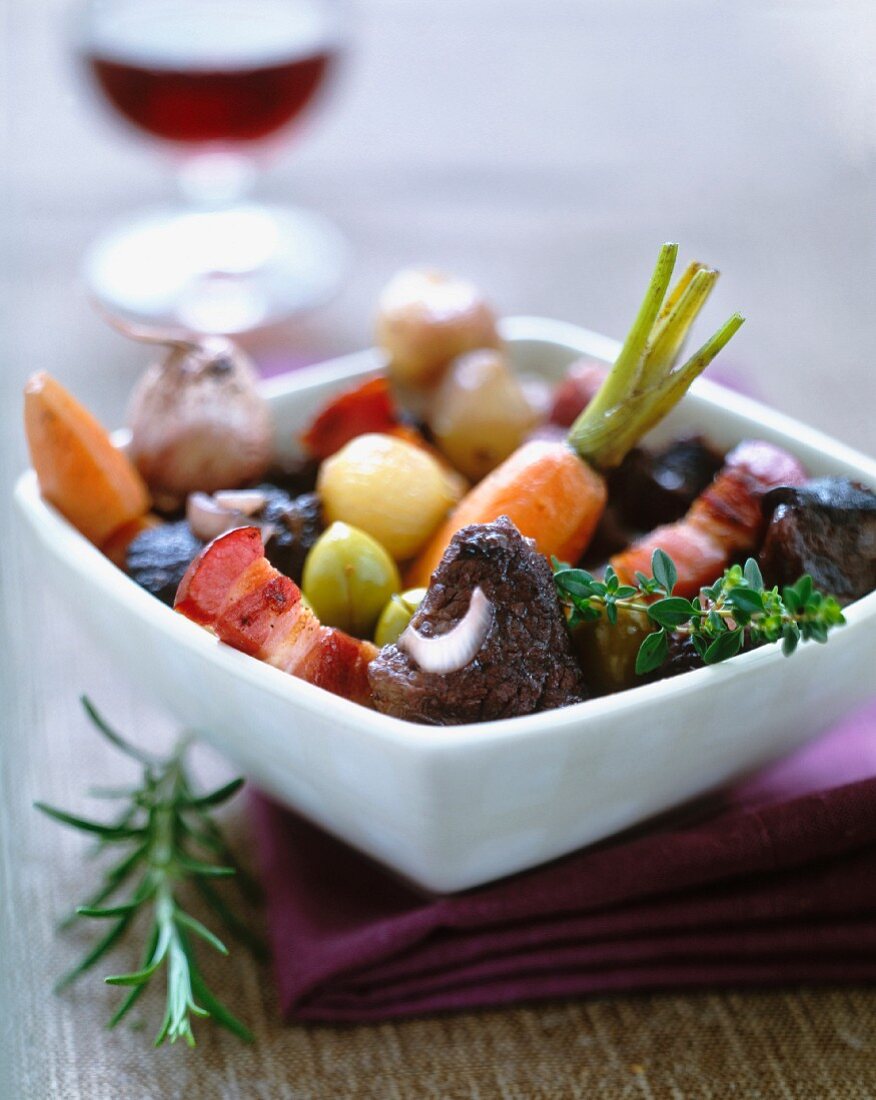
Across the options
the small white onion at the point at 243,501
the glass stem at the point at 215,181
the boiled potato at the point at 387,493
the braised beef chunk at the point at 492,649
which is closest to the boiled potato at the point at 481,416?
the boiled potato at the point at 387,493

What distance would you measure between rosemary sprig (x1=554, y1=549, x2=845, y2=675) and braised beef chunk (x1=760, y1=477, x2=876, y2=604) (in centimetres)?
4

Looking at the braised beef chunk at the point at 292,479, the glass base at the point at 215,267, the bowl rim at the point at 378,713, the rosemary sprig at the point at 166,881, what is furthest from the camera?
the glass base at the point at 215,267

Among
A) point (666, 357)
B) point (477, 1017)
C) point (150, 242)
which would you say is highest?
point (666, 357)

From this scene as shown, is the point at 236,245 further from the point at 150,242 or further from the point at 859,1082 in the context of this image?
the point at 859,1082

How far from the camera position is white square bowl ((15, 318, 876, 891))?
2.64ft

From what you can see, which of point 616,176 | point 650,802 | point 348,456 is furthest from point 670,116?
point 650,802

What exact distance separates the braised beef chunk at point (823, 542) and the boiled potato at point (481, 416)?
0.30 metres

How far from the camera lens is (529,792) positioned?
2.73 feet

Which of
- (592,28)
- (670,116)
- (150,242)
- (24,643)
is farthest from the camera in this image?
(592,28)

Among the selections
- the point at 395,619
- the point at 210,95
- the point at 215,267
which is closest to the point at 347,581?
the point at 395,619

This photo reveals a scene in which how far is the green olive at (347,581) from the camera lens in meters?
0.97

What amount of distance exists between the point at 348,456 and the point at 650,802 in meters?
0.35

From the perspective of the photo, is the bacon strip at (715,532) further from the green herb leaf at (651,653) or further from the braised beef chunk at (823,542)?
the green herb leaf at (651,653)

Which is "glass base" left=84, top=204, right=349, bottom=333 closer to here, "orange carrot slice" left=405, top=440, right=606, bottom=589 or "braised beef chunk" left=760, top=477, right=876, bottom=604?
"orange carrot slice" left=405, top=440, right=606, bottom=589
